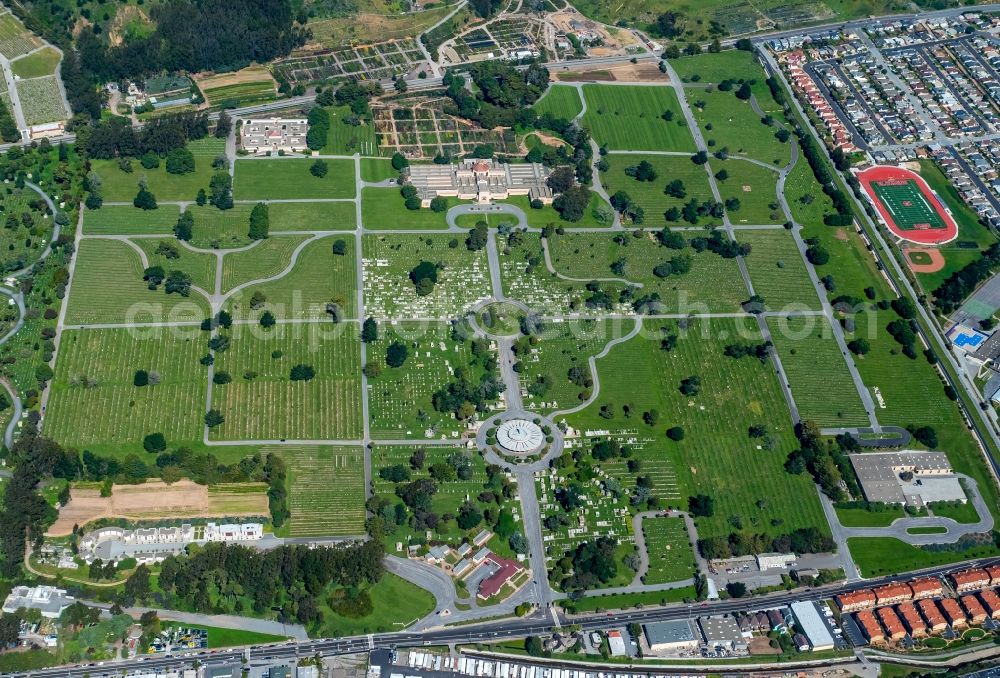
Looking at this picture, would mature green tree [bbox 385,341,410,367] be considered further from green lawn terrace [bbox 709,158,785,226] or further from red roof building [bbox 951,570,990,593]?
red roof building [bbox 951,570,990,593]

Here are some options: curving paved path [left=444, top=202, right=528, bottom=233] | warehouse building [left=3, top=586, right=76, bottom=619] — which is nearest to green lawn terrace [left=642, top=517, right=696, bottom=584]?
curving paved path [left=444, top=202, right=528, bottom=233]

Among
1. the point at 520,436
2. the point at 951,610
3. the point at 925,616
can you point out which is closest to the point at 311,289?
the point at 520,436

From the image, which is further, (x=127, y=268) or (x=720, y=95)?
(x=720, y=95)

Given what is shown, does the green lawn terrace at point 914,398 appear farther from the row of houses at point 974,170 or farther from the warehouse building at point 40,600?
the warehouse building at point 40,600

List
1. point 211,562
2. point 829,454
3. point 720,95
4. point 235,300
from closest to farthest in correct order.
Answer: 1. point 211,562
2. point 829,454
3. point 235,300
4. point 720,95

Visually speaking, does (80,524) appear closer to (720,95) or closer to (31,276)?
(31,276)

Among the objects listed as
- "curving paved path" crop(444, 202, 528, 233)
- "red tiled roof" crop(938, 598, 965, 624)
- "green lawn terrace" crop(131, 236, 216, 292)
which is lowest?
"red tiled roof" crop(938, 598, 965, 624)

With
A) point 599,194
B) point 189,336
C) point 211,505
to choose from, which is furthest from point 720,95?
point 211,505
